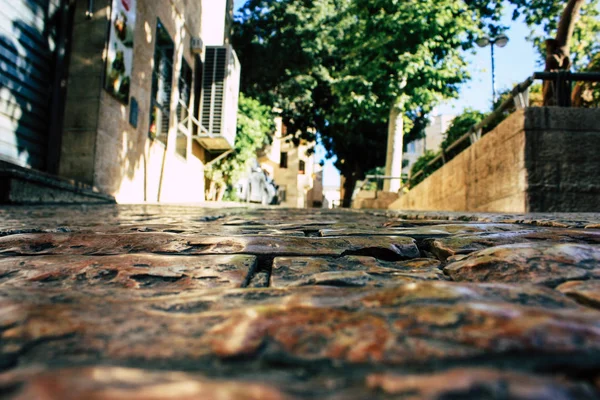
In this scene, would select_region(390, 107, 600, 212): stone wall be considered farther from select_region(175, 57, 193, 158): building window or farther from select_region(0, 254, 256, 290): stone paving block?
select_region(175, 57, 193, 158): building window

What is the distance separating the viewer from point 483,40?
13.5m

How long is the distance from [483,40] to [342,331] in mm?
14992

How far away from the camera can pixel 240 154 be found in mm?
14867

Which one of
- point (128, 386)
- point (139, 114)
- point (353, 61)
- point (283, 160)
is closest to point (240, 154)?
point (353, 61)

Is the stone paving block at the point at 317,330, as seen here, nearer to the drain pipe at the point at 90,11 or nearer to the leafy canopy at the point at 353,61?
the drain pipe at the point at 90,11

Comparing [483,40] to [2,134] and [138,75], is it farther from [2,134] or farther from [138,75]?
[2,134]

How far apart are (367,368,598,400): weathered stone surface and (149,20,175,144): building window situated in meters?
9.51

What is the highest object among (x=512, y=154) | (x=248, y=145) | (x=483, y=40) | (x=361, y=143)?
(x=483, y=40)

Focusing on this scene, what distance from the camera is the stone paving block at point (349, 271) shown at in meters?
0.97

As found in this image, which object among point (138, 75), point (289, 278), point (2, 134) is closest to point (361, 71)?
point (138, 75)

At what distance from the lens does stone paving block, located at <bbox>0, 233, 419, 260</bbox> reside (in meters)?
1.42

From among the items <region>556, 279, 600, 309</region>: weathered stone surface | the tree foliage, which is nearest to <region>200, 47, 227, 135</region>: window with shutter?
the tree foliage

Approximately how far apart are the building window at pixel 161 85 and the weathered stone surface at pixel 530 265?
357 inches

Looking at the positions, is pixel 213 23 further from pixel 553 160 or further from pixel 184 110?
pixel 553 160
